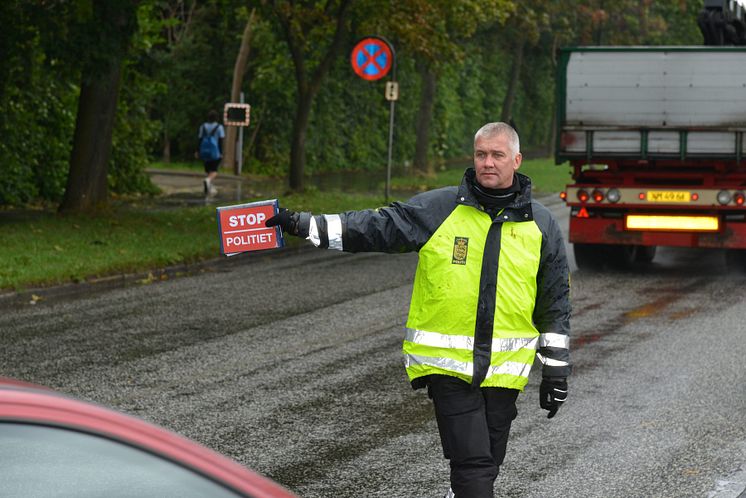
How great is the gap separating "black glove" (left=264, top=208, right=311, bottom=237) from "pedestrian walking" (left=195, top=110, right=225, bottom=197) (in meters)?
21.5

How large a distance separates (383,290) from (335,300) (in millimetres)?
1011

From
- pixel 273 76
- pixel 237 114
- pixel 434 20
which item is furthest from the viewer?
pixel 273 76

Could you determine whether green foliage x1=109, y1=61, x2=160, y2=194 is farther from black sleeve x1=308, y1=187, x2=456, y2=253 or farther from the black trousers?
the black trousers

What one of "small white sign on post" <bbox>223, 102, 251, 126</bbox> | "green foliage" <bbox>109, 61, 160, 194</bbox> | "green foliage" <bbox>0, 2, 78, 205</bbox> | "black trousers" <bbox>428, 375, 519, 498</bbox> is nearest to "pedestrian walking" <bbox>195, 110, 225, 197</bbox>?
"green foliage" <bbox>109, 61, 160, 194</bbox>

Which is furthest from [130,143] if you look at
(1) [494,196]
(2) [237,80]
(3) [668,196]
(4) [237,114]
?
(1) [494,196]

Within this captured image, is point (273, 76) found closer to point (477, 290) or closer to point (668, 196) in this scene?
point (668, 196)

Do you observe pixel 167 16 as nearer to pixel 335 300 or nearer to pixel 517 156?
pixel 335 300

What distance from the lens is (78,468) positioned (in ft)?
8.78

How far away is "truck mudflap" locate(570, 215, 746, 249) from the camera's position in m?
15.9

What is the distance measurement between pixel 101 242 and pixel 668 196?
6.83 meters

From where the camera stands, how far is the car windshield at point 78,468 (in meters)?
2.62

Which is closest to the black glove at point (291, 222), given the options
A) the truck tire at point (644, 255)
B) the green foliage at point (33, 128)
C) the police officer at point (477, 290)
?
the police officer at point (477, 290)

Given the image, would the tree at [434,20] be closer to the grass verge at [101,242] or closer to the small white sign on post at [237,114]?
the grass verge at [101,242]

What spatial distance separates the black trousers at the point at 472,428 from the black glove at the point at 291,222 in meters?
0.75
